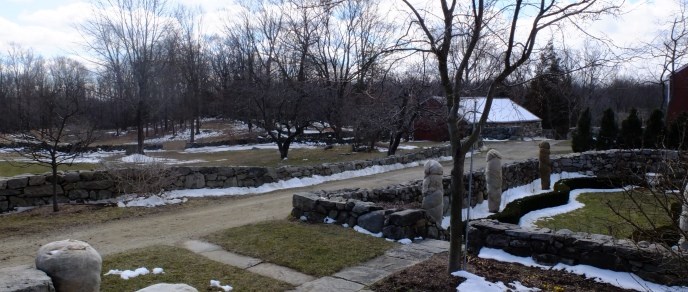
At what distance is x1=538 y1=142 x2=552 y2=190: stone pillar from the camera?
1598 centimetres

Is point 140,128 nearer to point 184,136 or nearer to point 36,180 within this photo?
point 184,136

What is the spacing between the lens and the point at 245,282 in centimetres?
563

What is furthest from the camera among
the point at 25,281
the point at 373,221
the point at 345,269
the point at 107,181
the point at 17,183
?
the point at 107,181

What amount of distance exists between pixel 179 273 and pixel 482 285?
11.8 ft

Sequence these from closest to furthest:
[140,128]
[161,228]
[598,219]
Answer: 1. [161,228]
2. [598,219]
3. [140,128]

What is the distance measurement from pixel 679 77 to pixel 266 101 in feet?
82.3

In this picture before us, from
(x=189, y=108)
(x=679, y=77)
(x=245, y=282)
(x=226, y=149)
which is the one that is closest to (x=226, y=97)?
(x=189, y=108)

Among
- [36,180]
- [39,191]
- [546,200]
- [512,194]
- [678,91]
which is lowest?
[512,194]

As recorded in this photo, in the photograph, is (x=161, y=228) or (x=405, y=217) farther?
(x=161, y=228)

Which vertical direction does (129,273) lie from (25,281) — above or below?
below

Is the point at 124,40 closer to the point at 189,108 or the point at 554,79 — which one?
the point at 189,108

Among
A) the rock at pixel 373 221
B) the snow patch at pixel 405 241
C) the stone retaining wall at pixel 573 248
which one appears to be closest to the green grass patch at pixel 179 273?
the snow patch at pixel 405 241

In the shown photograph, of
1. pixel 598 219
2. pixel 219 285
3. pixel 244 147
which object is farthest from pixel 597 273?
pixel 244 147

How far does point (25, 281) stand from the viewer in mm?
3938
